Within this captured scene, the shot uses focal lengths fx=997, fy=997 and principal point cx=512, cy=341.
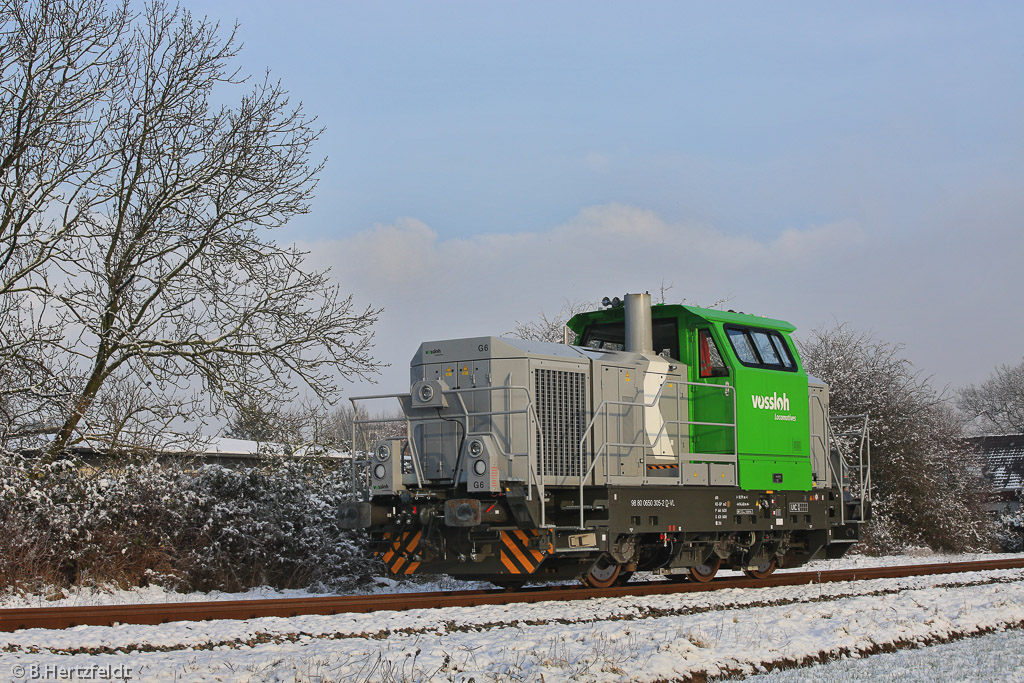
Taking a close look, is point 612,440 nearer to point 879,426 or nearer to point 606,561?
point 606,561

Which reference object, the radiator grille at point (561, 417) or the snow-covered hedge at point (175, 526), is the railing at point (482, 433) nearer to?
the radiator grille at point (561, 417)

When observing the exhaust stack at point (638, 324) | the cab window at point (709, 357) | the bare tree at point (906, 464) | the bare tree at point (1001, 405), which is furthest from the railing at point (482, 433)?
the bare tree at point (1001, 405)

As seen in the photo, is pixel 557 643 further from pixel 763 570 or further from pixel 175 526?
pixel 175 526

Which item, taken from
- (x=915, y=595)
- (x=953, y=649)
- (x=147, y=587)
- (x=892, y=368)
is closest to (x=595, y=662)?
(x=953, y=649)

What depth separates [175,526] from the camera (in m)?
14.3

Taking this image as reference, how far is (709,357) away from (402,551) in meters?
4.83

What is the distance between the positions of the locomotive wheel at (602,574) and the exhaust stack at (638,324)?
9.20 feet

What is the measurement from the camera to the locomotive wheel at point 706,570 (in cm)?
1385

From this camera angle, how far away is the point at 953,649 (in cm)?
881

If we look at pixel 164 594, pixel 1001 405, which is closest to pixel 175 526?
pixel 164 594

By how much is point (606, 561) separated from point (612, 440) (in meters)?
1.59

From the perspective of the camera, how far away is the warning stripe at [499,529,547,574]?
11.3 metres

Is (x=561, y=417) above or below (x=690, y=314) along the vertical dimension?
below

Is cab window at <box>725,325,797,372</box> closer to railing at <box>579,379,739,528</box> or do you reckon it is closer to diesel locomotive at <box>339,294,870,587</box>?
diesel locomotive at <box>339,294,870,587</box>
